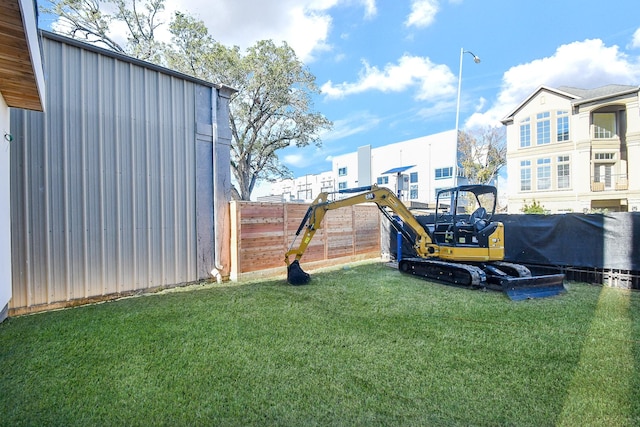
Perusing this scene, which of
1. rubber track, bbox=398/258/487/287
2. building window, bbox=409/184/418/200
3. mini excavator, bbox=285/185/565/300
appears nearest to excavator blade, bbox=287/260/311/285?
mini excavator, bbox=285/185/565/300

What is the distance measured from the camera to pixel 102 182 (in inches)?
213

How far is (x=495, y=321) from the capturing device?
4.18 m

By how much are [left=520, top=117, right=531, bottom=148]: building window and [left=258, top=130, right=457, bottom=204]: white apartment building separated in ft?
19.3

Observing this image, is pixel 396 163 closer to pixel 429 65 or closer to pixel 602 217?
pixel 429 65

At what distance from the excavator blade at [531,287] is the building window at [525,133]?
764 inches

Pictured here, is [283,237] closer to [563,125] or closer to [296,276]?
[296,276]

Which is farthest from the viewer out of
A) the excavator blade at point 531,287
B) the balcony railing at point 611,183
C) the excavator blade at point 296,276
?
the balcony railing at point 611,183

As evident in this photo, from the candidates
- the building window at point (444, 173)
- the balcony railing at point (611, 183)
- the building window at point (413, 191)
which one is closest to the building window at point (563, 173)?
the balcony railing at point (611, 183)

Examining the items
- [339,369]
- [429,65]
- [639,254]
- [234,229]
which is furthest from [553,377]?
[429,65]

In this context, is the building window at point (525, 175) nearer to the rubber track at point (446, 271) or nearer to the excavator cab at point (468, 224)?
the excavator cab at point (468, 224)

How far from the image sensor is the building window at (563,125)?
19.6 meters

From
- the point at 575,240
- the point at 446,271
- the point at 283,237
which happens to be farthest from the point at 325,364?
the point at 575,240

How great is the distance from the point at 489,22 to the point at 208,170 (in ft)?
33.2

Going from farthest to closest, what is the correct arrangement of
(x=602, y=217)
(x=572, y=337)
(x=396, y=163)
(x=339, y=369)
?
(x=396, y=163)
(x=602, y=217)
(x=572, y=337)
(x=339, y=369)
